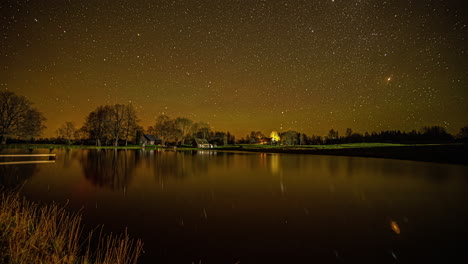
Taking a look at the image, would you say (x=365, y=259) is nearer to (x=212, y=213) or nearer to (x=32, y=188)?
(x=212, y=213)

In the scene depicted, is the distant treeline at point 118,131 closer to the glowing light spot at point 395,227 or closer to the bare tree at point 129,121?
the bare tree at point 129,121

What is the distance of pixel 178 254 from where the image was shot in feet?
18.3

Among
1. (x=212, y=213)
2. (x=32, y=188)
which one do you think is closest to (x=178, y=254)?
(x=212, y=213)

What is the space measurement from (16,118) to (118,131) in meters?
29.5

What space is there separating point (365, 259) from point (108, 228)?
6.58 metres

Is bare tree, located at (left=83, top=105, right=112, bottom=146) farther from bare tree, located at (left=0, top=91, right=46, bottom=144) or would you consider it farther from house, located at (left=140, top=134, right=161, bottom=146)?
house, located at (left=140, top=134, right=161, bottom=146)

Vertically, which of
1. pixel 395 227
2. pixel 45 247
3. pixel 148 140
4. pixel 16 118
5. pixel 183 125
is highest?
pixel 183 125

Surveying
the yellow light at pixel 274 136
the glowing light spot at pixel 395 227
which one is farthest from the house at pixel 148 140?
the glowing light spot at pixel 395 227

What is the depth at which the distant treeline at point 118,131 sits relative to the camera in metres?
56.0

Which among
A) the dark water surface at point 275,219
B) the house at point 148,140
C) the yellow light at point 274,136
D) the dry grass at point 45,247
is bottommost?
the dark water surface at point 275,219

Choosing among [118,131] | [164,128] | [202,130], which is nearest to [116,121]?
[118,131]

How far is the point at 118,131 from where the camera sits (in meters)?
84.0

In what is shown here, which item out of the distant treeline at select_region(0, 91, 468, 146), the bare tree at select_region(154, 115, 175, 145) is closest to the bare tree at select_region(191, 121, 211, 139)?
the distant treeline at select_region(0, 91, 468, 146)

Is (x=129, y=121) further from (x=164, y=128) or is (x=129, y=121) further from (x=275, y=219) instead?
(x=275, y=219)
